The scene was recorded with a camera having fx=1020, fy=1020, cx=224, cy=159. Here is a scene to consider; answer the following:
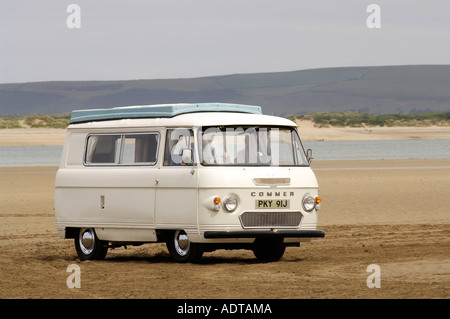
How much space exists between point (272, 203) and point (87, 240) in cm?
340

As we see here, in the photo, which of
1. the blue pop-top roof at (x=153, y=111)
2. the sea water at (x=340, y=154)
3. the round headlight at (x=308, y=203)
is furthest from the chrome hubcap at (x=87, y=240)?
the sea water at (x=340, y=154)

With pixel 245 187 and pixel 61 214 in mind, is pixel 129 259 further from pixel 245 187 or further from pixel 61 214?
pixel 245 187

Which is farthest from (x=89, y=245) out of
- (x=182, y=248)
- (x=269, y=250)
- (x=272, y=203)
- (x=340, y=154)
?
(x=340, y=154)

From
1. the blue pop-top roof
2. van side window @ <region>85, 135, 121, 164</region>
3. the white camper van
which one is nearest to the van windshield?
the white camper van

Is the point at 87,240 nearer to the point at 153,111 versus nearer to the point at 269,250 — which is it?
the point at 153,111

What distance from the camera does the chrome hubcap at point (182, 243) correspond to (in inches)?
602

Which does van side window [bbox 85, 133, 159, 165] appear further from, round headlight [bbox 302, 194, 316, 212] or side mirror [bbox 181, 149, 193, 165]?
round headlight [bbox 302, 194, 316, 212]

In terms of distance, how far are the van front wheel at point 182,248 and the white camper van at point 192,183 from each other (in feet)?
0.05

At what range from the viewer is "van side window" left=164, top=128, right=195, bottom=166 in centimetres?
1533

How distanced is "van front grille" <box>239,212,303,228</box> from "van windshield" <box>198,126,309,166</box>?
2.60ft

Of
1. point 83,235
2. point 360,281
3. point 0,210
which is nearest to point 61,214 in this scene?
point 83,235
